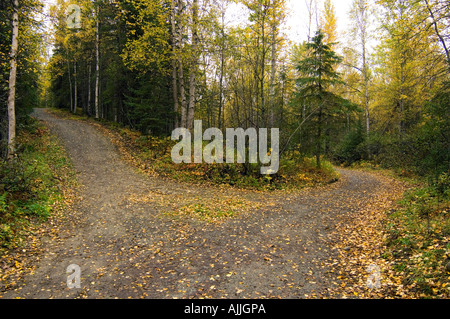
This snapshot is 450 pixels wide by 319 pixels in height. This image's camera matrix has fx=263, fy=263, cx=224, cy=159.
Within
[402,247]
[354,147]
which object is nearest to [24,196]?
[402,247]

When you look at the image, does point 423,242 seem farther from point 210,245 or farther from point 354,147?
point 354,147

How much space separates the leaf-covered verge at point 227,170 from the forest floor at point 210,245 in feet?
4.43

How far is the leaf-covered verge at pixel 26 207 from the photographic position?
5.72 m

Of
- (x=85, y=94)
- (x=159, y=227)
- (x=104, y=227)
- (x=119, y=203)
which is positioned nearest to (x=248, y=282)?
(x=159, y=227)

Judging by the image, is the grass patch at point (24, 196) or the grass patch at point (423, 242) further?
the grass patch at point (24, 196)

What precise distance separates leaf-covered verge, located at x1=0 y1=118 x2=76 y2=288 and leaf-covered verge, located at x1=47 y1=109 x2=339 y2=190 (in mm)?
4470

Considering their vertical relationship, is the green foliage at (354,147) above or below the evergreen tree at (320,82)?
below

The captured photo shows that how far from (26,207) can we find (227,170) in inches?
351

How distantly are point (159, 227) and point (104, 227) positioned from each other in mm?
1636

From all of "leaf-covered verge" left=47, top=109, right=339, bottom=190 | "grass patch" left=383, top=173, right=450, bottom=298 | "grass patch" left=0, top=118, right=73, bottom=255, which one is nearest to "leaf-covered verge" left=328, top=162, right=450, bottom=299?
"grass patch" left=383, top=173, right=450, bottom=298

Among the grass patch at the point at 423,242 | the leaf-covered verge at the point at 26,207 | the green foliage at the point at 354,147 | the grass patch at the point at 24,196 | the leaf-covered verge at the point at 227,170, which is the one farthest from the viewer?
the green foliage at the point at 354,147

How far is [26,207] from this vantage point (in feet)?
25.9

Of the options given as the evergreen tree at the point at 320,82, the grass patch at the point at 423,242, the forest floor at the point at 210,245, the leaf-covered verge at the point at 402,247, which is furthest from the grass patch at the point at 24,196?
the evergreen tree at the point at 320,82

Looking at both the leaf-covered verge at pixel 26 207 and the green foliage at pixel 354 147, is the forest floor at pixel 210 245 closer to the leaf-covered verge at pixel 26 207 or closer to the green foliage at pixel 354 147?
the leaf-covered verge at pixel 26 207
